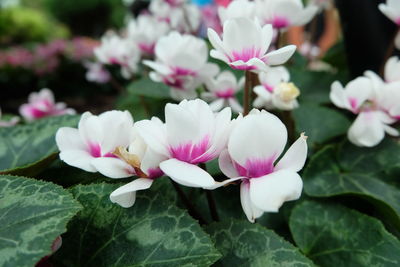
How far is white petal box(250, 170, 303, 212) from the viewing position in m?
0.41

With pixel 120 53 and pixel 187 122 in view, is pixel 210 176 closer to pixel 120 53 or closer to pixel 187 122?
pixel 187 122

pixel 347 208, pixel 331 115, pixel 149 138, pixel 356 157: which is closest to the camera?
pixel 149 138

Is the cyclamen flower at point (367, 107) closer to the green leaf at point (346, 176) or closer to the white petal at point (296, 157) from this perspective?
the green leaf at point (346, 176)

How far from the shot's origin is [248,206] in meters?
0.45

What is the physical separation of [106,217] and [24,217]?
101 mm

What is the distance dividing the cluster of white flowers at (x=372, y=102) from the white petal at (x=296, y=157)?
0.35 meters

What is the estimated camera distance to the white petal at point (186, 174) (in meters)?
0.43

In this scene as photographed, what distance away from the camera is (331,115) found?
1.00 m

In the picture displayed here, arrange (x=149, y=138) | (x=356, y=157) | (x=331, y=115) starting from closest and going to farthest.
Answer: (x=149, y=138) < (x=356, y=157) < (x=331, y=115)

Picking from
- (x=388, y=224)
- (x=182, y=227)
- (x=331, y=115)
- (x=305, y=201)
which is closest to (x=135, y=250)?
(x=182, y=227)

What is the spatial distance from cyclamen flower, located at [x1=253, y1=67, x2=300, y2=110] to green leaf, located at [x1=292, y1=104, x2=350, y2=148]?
0.18 metres

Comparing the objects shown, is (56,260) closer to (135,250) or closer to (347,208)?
(135,250)

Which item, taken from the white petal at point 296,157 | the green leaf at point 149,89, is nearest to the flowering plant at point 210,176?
the white petal at point 296,157

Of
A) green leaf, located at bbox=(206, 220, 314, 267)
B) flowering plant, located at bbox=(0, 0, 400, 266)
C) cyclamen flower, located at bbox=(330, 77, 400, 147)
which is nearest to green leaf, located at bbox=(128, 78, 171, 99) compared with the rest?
flowering plant, located at bbox=(0, 0, 400, 266)
